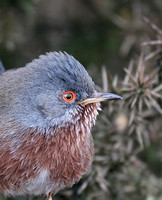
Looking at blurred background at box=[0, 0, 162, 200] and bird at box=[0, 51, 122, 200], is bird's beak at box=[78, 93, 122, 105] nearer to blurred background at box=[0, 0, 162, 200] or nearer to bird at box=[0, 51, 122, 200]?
bird at box=[0, 51, 122, 200]

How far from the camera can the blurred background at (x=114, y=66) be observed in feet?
14.7

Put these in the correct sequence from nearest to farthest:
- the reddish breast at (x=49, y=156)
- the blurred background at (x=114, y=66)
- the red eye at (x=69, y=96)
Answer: the reddish breast at (x=49, y=156), the red eye at (x=69, y=96), the blurred background at (x=114, y=66)

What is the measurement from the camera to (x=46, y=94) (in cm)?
396

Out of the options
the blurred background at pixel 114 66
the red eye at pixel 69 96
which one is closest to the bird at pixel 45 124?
the red eye at pixel 69 96

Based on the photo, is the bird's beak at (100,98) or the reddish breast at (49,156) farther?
the bird's beak at (100,98)

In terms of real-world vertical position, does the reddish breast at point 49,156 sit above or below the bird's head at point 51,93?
below

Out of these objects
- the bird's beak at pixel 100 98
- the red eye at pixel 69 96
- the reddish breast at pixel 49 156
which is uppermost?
the red eye at pixel 69 96

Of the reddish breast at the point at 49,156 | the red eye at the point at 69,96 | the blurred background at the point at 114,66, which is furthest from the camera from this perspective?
the blurred background at the point at 114,66

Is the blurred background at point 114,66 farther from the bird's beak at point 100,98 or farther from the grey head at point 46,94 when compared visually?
the grey head at point 46,94

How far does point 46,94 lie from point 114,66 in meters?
2.72

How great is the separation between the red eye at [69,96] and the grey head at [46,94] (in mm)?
11

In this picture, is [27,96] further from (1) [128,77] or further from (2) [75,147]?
(1) [128,77]

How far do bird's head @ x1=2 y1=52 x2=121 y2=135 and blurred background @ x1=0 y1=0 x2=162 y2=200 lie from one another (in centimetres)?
52

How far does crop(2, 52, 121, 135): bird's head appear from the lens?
3947 millimetres
